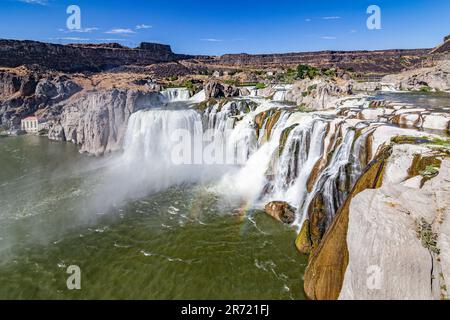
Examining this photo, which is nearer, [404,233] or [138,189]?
[404,233]

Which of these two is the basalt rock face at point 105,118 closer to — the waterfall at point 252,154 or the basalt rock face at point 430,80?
the waterfall at point 252,154

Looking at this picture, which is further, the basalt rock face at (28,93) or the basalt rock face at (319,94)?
the basalt rock face at (28,93)

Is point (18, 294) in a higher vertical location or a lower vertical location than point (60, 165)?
lower

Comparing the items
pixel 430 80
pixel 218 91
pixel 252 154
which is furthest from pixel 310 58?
pixel 252 154

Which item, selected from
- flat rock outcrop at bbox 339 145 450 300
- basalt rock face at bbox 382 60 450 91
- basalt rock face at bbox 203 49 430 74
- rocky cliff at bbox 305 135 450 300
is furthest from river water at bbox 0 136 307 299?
basalt rock face at bbox 203 49 430 74

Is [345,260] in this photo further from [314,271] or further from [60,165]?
[60,165]

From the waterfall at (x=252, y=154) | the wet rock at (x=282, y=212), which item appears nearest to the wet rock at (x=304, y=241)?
the waterfall at (x=252, y=154)
